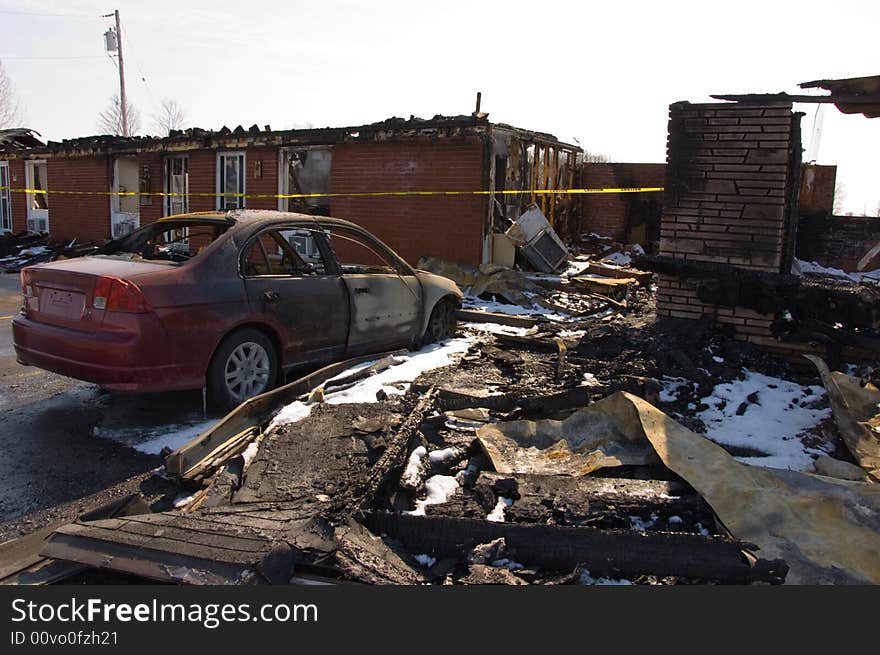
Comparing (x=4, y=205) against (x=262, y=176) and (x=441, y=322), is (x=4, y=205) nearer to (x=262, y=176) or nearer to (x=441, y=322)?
(x=262, y=176)

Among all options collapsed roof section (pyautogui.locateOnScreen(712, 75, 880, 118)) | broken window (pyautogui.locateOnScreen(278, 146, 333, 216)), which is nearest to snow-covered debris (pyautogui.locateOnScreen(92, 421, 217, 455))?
collapsed roof section (pyautogui.locateOnScreen(712, 75, 880, 118))

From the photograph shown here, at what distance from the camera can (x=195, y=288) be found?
4609 mm

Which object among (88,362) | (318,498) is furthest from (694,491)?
(88,362)

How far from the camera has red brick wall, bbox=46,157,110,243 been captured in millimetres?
19422

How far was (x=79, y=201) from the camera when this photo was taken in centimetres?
2011

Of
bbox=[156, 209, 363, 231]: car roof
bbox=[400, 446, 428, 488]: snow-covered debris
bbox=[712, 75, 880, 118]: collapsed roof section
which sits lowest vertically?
bbox=[400, 446, 428, 488]: snow-covered debris

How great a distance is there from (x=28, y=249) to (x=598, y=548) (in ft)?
72.8

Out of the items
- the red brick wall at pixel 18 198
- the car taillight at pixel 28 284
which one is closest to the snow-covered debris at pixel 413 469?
the car taillight at pixel 28 284

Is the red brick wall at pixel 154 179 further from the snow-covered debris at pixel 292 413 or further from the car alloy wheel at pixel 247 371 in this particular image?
the snow-covered debris at pixel 292 413

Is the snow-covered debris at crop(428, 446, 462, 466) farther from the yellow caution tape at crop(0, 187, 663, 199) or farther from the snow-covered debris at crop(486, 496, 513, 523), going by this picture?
the yellow caution tape at crop(0, 187, 663, 199)

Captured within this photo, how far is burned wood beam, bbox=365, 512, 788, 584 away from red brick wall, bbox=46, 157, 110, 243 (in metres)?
19.5

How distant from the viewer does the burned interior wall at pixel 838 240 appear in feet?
44.8

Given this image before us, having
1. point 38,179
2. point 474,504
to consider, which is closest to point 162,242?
point 474,504

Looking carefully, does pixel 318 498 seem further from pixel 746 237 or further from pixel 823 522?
pixel 746 237
